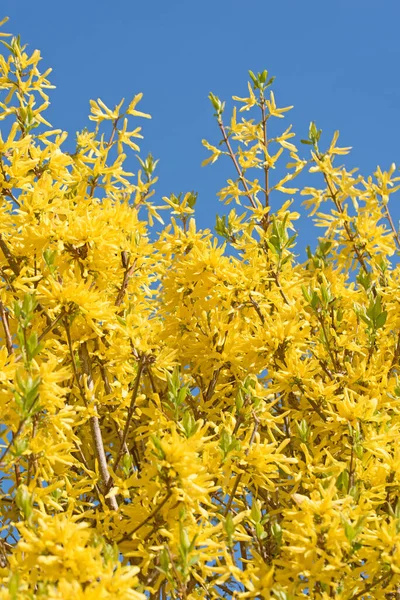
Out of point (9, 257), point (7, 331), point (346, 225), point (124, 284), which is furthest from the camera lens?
point (346, 225)

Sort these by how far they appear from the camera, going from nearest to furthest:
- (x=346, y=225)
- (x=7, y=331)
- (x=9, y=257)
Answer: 1. (x=7, y=331)
2. (x=9, y=257)
3. (x=346, y=225)

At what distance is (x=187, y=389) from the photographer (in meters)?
3.08

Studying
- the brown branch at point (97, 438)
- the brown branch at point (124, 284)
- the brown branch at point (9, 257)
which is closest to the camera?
the brown branch at point (97, 438)

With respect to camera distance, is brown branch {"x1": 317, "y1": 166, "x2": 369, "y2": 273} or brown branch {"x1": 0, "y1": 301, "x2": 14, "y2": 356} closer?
brown branch {"x1": 0, "y1": 301, "x2": 14, "y2": 356}

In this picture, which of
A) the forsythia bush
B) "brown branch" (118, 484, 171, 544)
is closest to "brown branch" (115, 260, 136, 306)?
the forsythia bush

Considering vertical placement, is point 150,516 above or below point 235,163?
below

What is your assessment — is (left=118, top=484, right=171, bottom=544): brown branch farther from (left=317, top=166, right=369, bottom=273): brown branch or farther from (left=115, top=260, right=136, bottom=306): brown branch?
(left=317, top=166, right=369, bottom=273): brown branch

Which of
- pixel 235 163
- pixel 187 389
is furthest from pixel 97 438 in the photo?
pixel 235 163

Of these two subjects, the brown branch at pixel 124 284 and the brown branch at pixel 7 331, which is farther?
the brown branch at pixel 124 284

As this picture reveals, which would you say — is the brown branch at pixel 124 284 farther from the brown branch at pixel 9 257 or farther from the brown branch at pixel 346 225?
the brown branch at pixel 346 225

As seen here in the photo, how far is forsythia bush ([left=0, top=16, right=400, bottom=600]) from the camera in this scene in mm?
2633

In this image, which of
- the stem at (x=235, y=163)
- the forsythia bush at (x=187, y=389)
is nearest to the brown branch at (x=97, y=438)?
the forsythia bush at (x=187, y=389)

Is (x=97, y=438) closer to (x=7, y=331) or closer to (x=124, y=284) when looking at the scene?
(x=7, y=331)

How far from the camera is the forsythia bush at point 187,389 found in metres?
2.63
